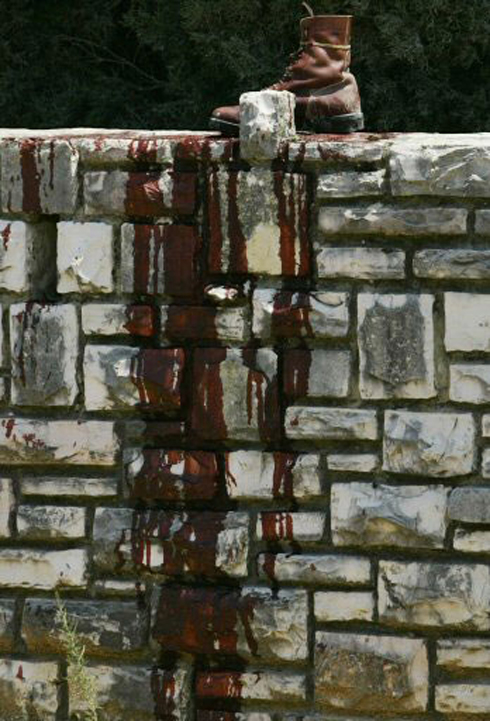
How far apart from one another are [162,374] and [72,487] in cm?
43

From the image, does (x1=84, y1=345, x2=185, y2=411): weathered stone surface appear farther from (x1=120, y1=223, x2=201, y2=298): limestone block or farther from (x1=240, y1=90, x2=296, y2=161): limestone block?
(x1=240, y1=90, x2=296, y2=161): limestone block

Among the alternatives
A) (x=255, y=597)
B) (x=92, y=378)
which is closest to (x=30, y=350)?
(x=92, y=378)

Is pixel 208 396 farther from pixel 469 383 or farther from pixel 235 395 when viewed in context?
pixel 469 383

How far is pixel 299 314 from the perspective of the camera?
4.48m

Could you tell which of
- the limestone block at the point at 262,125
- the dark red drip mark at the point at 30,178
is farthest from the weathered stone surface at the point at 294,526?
the dark red drip mark at the point at 30,178

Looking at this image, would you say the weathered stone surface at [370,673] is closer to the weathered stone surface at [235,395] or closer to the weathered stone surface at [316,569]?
the weathered stone surface at [316,569]

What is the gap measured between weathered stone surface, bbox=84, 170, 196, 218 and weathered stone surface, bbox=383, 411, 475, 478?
0.85 m

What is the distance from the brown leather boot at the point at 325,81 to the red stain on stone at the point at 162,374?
78 cm

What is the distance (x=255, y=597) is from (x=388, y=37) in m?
4.06

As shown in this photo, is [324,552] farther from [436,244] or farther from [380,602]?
[436,244]

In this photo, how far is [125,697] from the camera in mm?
4605

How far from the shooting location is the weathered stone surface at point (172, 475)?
4566 mm

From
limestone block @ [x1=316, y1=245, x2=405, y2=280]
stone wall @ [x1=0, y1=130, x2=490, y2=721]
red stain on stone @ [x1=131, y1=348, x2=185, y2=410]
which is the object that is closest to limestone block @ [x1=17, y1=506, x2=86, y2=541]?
stone wall @ [x1=0, y1=130, x2=490, y2=721]

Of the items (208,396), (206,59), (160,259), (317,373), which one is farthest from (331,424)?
(206,59)
